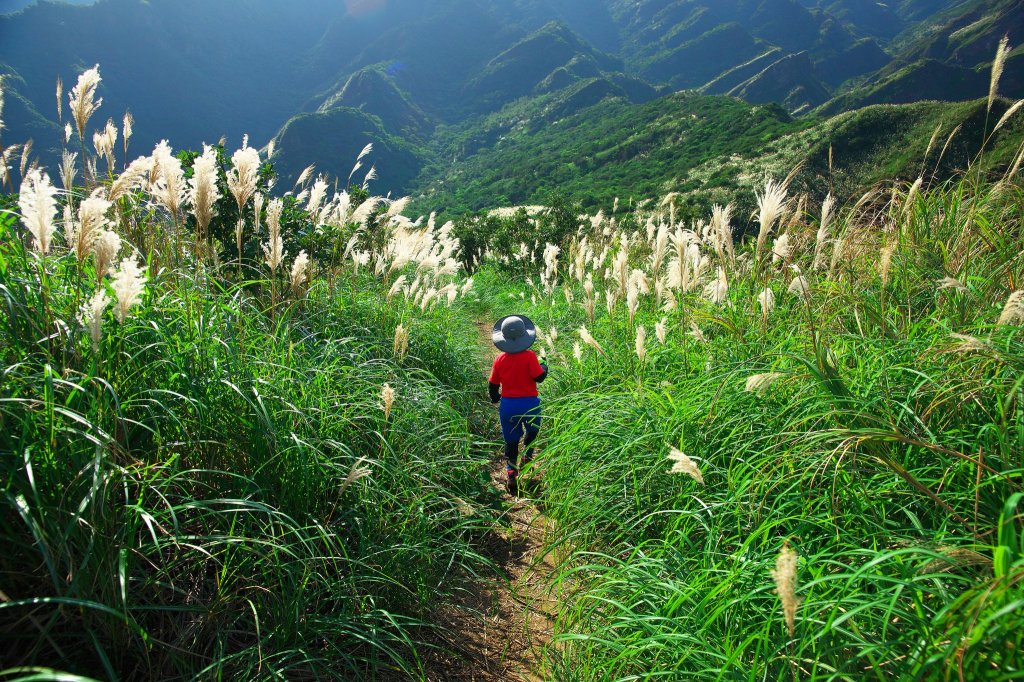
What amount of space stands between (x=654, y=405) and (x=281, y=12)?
237 metres

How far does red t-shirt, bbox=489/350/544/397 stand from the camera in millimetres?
4129

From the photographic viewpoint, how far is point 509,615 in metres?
2.56

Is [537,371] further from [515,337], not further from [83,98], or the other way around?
[83,98]

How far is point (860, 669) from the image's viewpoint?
1.48 metres

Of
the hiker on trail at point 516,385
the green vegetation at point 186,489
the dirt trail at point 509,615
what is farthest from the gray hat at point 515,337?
the dirt trail at point 509,615

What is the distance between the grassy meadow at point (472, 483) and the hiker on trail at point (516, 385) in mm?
499

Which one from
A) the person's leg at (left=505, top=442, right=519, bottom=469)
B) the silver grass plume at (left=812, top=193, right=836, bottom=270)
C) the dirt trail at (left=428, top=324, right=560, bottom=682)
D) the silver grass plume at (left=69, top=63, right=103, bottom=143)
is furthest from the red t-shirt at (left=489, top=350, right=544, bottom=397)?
the silver grass plume at (left=69, top=63, right=103, bottom=143)

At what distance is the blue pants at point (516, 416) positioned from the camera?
401 centimetres

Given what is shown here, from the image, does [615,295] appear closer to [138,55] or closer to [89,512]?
[89,512]

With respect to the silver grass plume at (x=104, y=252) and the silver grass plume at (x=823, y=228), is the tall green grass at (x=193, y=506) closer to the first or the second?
the silver grass plume at (x=104, y=252)

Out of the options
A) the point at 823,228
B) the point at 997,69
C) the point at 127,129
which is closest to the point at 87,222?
the point at 127,129

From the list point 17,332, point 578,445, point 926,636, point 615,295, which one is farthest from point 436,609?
point 615,295

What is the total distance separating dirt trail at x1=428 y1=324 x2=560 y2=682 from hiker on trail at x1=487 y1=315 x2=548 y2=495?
833 millimetres

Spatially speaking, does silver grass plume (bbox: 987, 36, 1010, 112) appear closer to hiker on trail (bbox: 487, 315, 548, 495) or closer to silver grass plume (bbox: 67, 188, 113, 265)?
hiker on trail (bbox: 487, 315, 548, 495)
